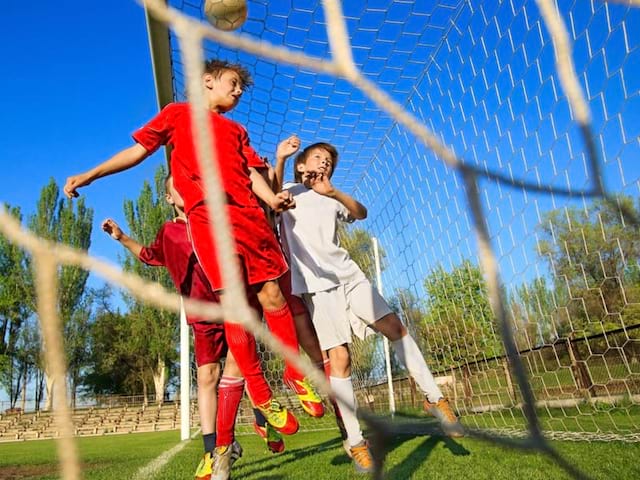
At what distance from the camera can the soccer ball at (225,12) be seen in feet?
7.09

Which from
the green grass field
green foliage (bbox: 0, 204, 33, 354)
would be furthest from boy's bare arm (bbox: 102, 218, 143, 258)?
green foliage (bbox: 0, 204, 33, 354)

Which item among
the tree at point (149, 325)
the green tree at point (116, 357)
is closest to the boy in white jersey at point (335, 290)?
the tree at point (149, 325)

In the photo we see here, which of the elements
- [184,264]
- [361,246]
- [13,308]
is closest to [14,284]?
[13,308]

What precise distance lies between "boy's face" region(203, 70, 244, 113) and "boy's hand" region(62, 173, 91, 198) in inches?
→ 23.0

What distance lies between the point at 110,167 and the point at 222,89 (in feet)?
1.77

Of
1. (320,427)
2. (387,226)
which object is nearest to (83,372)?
(320,427)

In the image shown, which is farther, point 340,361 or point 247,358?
point 340,361

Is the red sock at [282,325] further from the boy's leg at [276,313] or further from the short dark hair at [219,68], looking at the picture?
the short dark hair at [219,68]

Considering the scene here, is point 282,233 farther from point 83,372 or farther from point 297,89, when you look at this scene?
point 83,372

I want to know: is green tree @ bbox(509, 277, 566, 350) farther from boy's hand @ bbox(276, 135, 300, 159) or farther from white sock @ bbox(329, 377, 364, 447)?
boy's hand @ bbox(276, 135, 300, 159)

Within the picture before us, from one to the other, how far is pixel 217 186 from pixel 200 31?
41 centimetres

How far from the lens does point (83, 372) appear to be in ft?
84.4

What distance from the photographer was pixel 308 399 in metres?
1.95

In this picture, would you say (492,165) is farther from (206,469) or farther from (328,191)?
(206,469)
